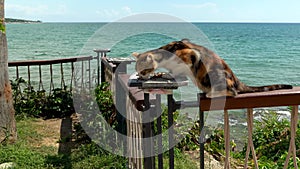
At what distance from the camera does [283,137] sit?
4.30 metres

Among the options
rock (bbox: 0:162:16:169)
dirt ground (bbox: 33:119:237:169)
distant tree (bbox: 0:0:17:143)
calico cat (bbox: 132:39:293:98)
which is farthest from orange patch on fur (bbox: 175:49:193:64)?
distant tree (bbox: 0:0:17:143)

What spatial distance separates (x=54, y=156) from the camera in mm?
3854

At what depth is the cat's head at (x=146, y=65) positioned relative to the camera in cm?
148

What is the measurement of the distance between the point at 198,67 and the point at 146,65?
22 centimetres

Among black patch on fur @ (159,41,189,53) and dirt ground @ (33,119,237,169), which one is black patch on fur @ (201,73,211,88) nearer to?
black patch on fur @ (159,41,189,53)

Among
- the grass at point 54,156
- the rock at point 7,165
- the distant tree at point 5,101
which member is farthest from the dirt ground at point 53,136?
the rock at point 7,165

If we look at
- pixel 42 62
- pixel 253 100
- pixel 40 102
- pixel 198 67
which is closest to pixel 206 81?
pixel 198 67

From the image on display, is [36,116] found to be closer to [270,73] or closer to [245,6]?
[270,73]

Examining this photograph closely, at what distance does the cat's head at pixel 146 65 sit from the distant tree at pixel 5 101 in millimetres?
2878

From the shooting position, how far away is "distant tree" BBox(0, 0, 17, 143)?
396 centimetres

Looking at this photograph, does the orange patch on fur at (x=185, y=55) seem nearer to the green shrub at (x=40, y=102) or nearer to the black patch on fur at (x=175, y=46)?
the black patch on fur at (x=175, y=46)

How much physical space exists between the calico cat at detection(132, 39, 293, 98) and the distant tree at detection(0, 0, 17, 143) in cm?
292

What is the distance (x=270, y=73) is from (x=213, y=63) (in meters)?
17.7

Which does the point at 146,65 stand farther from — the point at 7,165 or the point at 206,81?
the point at 7,165
